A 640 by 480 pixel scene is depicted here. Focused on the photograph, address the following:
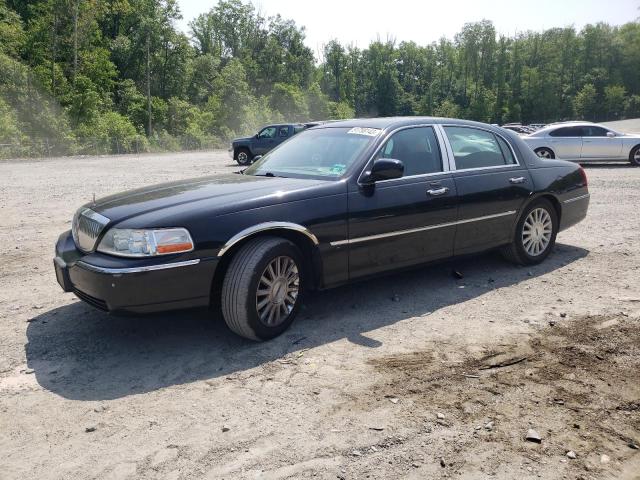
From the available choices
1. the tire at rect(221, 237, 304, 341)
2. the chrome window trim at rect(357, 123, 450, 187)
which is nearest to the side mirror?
the chrome window trim at rect(357, 123, 450, 187)

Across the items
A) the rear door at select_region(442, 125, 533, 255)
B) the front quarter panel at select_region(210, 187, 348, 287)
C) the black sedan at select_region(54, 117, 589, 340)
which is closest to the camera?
the black sedan at select_region(54, 117, 589, 340)

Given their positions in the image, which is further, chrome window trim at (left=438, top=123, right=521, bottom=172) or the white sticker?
chrome window trim at (left=438, top=123, right=521, bottom=172)

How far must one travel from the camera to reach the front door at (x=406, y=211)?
474cm

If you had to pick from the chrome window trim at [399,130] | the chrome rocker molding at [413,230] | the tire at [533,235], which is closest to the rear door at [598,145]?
the tire at [533,235]

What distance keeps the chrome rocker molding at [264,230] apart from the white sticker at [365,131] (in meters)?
1.25

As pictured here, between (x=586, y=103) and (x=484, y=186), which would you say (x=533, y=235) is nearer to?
(x=484, y=186)

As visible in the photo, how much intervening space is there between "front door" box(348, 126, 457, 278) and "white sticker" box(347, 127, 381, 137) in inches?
5.5

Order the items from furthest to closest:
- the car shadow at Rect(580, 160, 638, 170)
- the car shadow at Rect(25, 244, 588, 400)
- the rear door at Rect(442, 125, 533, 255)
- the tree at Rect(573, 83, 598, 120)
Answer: the tree at Rect(573, 83, 598, 120) < the car shadow at Rect(580, 160, 638, 170) < the rear door at Rect(442, 125, 533, 255) < the car shadow at Rect(25, 244, 588, 400)

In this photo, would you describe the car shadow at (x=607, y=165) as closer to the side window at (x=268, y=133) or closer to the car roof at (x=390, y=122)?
the side window at (x=268, y=133)

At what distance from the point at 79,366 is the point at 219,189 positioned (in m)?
1.65

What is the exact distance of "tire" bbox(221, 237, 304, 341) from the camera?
4.07m

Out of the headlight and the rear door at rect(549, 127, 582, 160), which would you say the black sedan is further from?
the rear door at rect(549, 127, 582, 160)

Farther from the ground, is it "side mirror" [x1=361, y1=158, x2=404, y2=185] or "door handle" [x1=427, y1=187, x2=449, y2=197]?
"side mirror" [x1=361, y1=158, x2=404, y2=185]

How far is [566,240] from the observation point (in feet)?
25.1
